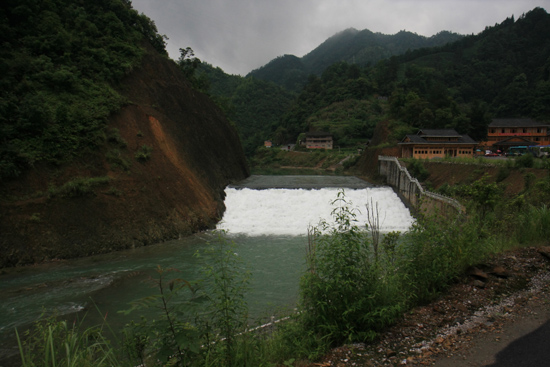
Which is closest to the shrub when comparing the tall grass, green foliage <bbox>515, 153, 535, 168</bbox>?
green foliage <bbox>515, 153, 535, 168</bbox>

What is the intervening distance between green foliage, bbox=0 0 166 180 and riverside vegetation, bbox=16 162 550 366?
11.2 metres

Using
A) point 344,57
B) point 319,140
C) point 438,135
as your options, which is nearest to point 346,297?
point 438,135

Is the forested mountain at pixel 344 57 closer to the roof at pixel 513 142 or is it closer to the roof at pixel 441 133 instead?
the roof at pixel 513 142

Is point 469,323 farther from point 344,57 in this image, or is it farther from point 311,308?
point 344,57

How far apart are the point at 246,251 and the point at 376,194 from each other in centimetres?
1256

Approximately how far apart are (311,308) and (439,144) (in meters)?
31.7

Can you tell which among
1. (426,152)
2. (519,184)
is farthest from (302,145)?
(519,184)

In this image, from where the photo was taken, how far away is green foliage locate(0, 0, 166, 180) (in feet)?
46.4

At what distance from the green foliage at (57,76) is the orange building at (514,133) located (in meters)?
41.5

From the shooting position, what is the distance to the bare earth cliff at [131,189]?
1261 cm

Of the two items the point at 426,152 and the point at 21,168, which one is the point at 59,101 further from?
the point at 426,152

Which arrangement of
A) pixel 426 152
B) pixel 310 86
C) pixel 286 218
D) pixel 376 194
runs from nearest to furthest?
pixel 286 218 < pixel 376 194 < pixel 426 152 < pixel 310 86

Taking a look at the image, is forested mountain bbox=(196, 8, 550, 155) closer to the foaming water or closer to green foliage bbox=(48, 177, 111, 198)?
the foaming water

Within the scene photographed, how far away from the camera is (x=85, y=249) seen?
13.2m
